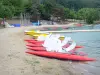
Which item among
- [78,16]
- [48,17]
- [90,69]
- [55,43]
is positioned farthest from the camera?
[78,16]

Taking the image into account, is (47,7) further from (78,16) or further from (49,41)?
(49,41)

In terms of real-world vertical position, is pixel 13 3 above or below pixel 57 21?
above

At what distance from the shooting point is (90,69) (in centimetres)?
1598

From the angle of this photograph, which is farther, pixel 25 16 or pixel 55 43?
pixel 25 16

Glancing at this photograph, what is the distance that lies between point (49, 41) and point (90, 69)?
492cm

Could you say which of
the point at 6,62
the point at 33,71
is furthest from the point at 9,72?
the point at 6,62

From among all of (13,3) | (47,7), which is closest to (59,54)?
(13,3)

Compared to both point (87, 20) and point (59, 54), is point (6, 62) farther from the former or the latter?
point (87, 20)

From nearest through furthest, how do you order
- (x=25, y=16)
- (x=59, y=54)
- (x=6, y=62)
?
(x=6, y=62), (x=59, y=54), (x=25, y=16)

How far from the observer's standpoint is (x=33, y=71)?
40.1 feet

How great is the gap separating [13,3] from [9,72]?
6244cm

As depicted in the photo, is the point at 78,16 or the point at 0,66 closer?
the point at 0,66

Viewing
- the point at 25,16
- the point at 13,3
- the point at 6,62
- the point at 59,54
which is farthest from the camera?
the point at 25,16

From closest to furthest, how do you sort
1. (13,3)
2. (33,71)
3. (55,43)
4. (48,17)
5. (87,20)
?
(33,71), (55,43), (13,3), (48,17), (87,20)
